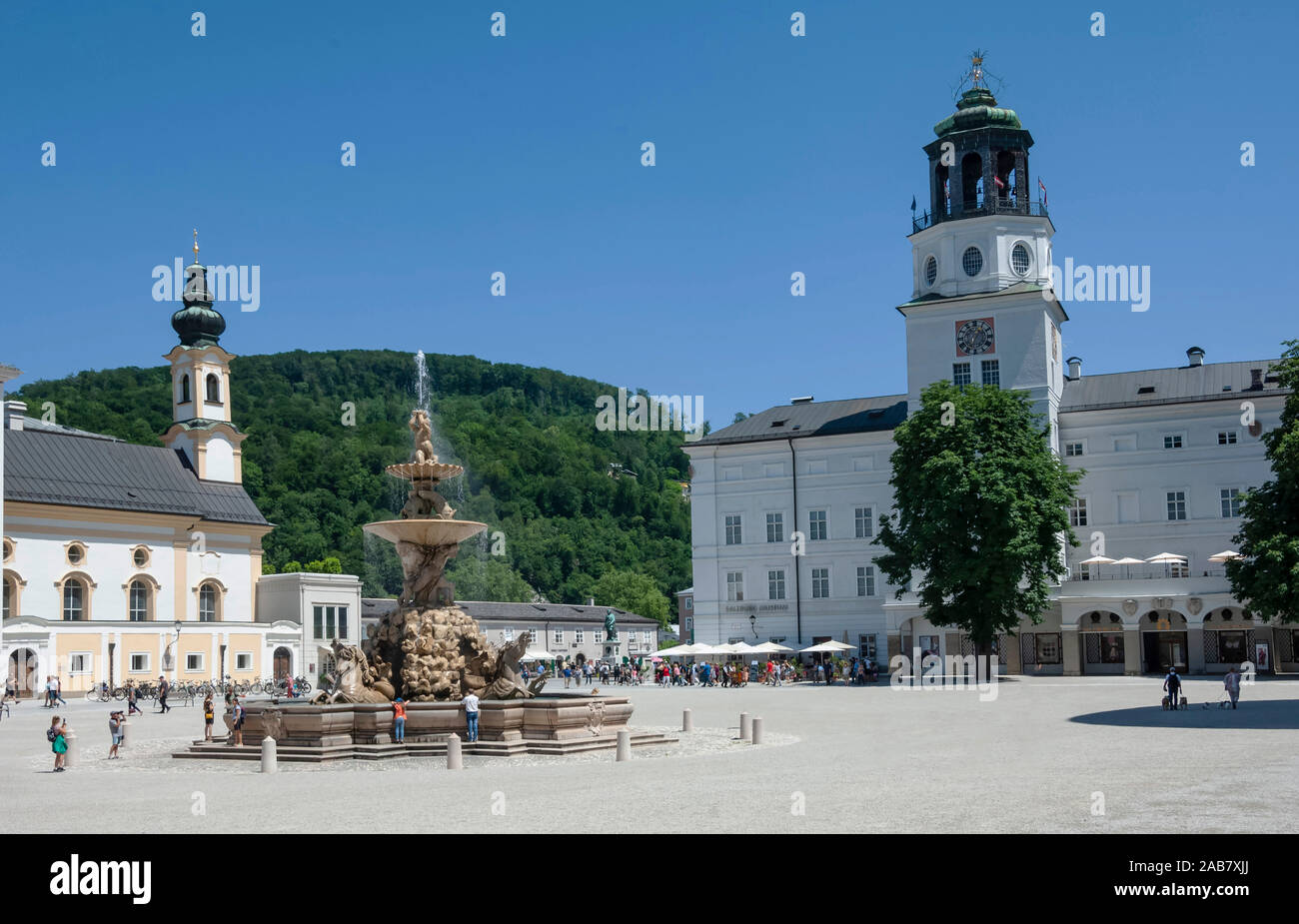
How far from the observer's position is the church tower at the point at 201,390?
80.2m

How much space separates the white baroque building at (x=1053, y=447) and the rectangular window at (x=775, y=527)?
89mm

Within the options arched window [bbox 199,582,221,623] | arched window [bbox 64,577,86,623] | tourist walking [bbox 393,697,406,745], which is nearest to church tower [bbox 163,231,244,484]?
arched window [bbox 199,582,221,623]

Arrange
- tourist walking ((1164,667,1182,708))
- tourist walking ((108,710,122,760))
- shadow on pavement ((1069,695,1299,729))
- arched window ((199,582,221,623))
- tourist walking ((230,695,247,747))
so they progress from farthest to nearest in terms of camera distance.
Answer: arched window ((199,582,221,623)) → tourist walking ((1164,667,1182,708)) → shadow on pavement ((1069,695,1299,729)) → tourist walking ((108,710,122,760)) → tourist walking ((230,695,247,747))

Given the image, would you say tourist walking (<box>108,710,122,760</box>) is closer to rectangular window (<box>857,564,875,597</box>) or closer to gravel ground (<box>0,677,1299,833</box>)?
gravel ground (<box>0,677,1299,833</box>)

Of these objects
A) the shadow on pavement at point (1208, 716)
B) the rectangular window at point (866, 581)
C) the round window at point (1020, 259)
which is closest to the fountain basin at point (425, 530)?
the shadow on pavement at point (1208, 716)

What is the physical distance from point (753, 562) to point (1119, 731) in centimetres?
4227

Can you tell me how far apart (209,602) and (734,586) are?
3034 centimetres

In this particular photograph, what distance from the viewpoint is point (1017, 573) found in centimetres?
4894

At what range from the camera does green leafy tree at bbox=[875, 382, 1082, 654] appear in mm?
49312

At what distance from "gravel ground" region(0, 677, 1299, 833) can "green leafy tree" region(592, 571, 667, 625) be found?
9628 cm

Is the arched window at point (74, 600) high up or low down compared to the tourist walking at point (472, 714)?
up

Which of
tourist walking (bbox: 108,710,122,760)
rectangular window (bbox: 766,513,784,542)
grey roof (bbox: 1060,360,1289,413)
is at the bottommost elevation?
tourist walking (bbox: 108,710,122,760)

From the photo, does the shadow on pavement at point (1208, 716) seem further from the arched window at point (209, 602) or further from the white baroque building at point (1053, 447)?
the arched window at point (209, 602)
